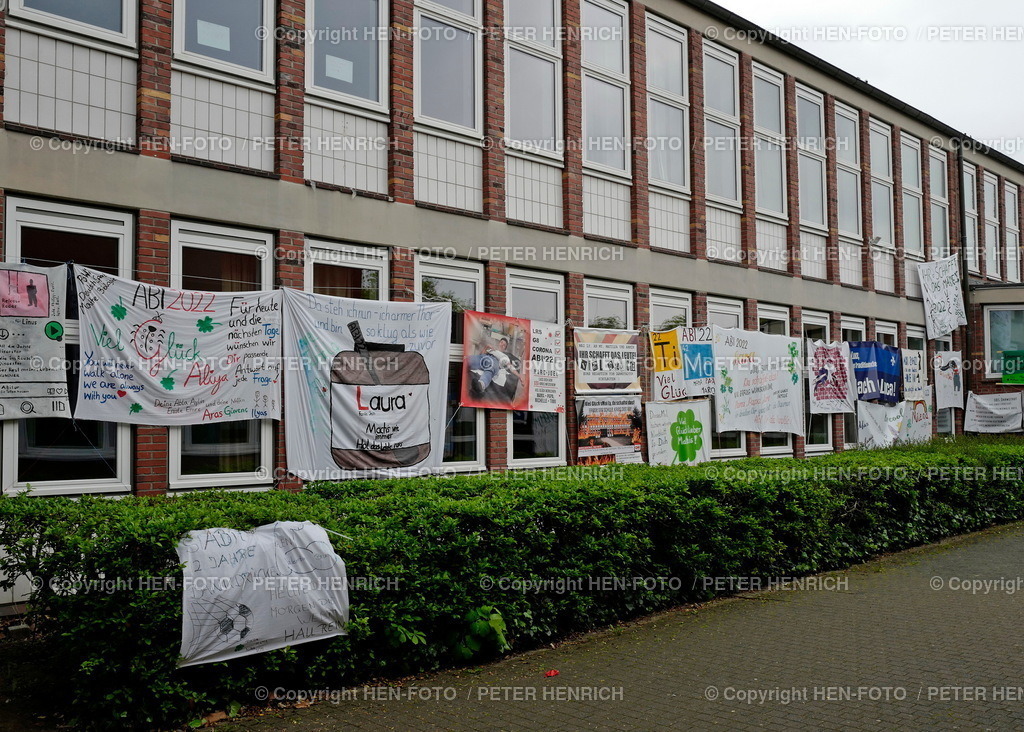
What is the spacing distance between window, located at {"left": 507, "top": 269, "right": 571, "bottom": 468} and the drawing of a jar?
72.3 inches

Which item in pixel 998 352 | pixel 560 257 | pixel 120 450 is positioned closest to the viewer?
pixel 120 450

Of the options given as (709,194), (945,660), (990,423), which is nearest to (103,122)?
(945,660)

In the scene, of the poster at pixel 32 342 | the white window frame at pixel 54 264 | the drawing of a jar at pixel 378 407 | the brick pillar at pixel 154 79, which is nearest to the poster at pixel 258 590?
the white window frame at pixel 54 264

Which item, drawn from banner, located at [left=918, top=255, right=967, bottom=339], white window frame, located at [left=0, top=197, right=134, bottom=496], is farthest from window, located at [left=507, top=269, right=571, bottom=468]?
banner, located at [left=918, top=255, right=967, bottom=339]

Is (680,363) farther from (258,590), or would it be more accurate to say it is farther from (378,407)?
(258,590)

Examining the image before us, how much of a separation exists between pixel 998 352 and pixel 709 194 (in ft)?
39.1

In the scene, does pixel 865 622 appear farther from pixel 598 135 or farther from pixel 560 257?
pixel 598 135

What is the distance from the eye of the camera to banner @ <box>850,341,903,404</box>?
19.5 meters

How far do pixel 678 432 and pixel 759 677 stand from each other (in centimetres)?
858

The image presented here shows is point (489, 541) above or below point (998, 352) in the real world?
below

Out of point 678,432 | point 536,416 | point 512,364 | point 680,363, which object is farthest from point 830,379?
point 512,364

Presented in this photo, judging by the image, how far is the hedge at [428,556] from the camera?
543 centimetres

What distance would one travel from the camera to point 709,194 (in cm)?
1652

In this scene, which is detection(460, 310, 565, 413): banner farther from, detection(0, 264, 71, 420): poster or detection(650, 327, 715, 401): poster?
detection(0, 264, 71, 420): poster
